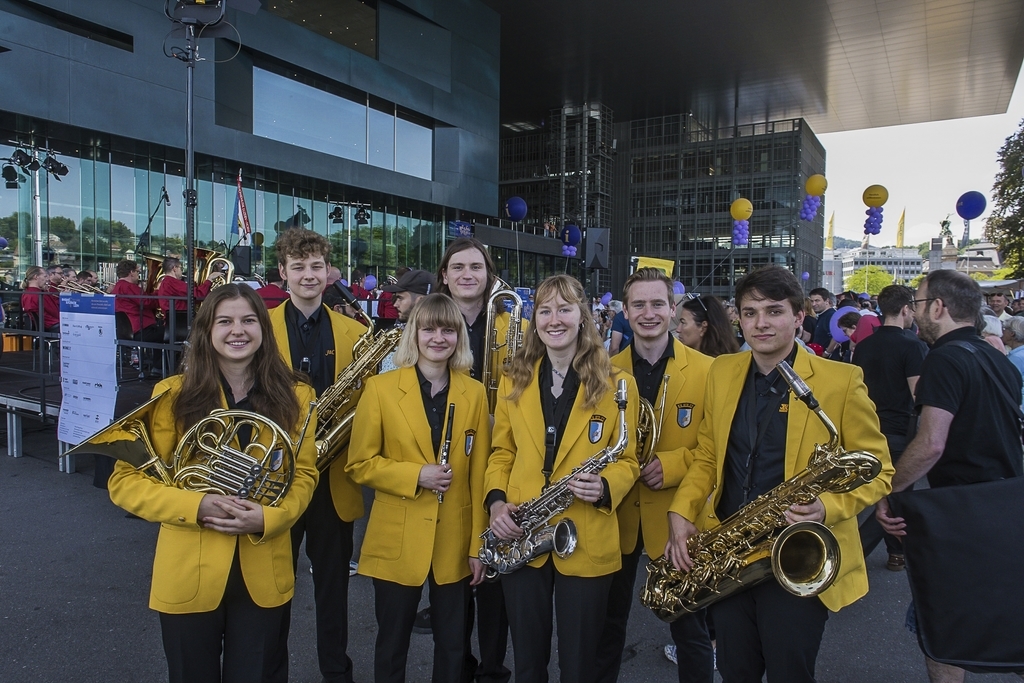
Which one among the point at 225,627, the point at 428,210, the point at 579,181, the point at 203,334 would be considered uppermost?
the point at 579,181

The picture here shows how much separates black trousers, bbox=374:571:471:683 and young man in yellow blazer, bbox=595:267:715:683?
2.55 feet

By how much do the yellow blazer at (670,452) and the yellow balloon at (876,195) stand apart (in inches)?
655

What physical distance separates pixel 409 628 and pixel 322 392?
1.33m

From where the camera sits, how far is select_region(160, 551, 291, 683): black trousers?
234 centimetres

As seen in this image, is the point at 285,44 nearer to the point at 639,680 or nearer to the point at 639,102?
the point at 639,680

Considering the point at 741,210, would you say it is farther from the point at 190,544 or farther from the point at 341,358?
the point at 190,544

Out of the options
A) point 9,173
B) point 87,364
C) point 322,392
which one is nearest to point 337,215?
point 9,173

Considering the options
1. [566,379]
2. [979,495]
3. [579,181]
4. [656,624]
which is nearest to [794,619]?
[979,495]

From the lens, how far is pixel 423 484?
2.74 m

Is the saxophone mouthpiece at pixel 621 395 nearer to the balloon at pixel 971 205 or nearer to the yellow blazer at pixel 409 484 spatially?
the yellow blazer at pixel 409 484

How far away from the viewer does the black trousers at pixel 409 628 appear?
9.25ft

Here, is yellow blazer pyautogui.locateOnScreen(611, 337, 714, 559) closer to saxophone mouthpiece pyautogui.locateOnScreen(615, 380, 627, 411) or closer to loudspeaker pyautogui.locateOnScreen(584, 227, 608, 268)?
saxophone mouthpiece pyautogui.locateOnScreen(615, 380, 627, 411)

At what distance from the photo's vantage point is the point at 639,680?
11.5ft

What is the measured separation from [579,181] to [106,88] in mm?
23292
